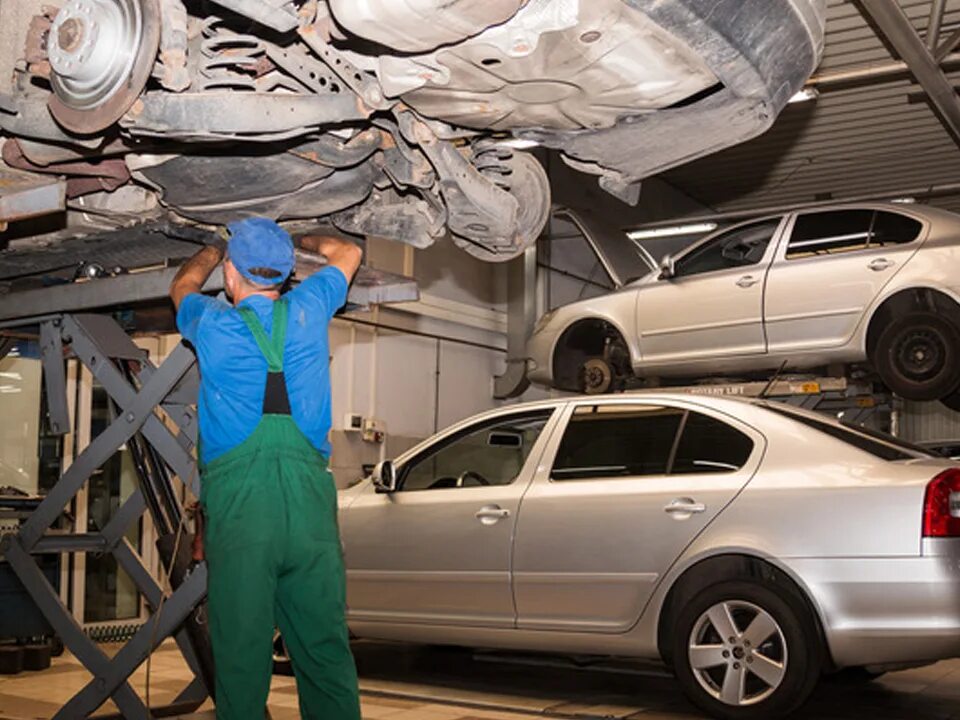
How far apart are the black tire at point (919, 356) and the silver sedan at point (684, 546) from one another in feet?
7.52

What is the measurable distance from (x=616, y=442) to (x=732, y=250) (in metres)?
3.42

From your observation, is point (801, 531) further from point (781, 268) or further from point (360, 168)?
point (781, 268)

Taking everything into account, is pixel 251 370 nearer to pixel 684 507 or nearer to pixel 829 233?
pixel 684 507

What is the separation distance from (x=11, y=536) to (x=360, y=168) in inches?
77.8

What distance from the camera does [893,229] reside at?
780 cm

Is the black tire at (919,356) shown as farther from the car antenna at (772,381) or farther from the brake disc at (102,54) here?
the brake disc at (102,54)

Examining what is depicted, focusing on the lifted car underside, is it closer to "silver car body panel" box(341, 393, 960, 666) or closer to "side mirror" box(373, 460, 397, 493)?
"silver car body panel" box(341, 393, 960, 666)

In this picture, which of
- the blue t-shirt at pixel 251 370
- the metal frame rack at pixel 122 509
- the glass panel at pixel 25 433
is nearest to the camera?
the blue t-shirt at pixel 251 370

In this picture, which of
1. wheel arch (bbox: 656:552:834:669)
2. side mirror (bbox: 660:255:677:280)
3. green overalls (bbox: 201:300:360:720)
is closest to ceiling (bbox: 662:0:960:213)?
side mirror (bbox: 660:255:677:280)

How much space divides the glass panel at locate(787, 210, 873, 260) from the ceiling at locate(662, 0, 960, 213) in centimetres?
251

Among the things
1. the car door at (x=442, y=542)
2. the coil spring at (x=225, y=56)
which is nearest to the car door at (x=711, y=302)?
the car door at (x=442, y=542)

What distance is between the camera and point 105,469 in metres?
9.17

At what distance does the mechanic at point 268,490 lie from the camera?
319cm

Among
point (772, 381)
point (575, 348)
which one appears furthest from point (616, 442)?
point (575, 348)
